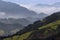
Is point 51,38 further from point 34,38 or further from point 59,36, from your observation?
point 34,38

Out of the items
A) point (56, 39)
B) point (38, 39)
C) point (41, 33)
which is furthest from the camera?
point (41, 33)

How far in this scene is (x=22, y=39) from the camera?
191250mm

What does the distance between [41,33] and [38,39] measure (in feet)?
44.7

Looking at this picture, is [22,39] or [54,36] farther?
[22,39]

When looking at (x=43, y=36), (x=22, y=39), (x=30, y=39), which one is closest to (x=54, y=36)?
(x=43, y=36)

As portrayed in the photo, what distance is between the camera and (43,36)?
178625 millimetres

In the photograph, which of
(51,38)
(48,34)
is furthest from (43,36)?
(51,38)

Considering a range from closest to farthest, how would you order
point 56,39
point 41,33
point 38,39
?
1. point 56,39
2. point 38,39
3. point 41,33

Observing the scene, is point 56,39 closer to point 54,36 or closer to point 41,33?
point 54,36

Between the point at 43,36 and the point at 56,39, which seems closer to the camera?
the point at 56,39

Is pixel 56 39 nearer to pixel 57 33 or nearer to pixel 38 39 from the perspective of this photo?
pixel 57 33

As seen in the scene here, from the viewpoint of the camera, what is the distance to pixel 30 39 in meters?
182

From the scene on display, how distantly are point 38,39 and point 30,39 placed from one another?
405 inches

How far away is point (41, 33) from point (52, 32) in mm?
14293
